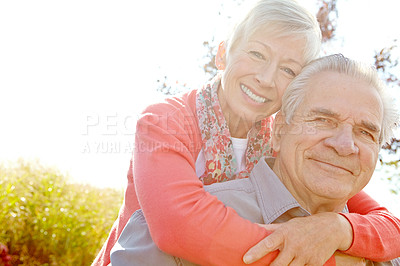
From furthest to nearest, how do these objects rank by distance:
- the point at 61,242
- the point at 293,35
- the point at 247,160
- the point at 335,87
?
the point at 61,242, the point at 247,160, the point at 293,35, the point at 335,87

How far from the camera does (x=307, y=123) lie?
224 cm

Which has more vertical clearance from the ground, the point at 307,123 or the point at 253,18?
the point at 253,18

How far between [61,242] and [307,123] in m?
4.09

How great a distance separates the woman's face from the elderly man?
0.17 metres

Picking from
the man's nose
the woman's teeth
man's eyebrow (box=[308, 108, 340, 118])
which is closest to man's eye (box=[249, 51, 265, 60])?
the woman's teeth

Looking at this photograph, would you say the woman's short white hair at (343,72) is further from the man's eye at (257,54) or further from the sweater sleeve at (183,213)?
the sweater sleeve at (183,213)

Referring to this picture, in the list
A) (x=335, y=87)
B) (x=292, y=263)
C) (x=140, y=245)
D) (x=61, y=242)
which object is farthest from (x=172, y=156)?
(x=61, y=242)

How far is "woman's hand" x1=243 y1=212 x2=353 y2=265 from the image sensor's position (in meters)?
1.75

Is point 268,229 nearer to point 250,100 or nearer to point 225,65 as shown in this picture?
point 250,100

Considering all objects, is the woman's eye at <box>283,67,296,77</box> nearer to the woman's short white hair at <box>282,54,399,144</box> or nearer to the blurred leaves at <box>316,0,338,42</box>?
the woman's short white hair at <box>282,54,399,144</box>

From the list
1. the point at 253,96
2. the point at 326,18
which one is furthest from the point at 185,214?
the point at 326,18

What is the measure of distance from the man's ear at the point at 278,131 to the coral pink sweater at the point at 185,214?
509mm

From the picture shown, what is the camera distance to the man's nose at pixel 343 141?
214cm

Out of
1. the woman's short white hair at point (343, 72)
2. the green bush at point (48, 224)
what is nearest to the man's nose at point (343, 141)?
the woman's short white hair at point (343, 72)
